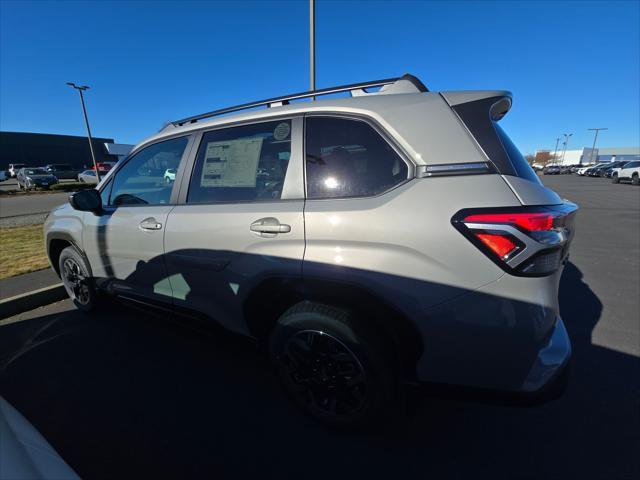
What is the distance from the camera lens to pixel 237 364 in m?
2.71

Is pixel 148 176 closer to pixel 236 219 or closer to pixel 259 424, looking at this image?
pixel 236 219

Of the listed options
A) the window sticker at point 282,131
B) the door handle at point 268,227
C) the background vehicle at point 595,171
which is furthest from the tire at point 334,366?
the background vehicle at point 595,171

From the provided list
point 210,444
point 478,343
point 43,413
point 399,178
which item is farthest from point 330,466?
point 43,413

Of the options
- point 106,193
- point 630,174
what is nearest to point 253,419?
point 106,193

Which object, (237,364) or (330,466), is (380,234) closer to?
(330,466)

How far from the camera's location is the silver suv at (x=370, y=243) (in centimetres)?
146

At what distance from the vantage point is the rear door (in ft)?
6.25

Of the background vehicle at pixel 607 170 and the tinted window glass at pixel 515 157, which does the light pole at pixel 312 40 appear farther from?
the background vehicle at pixel 607 170

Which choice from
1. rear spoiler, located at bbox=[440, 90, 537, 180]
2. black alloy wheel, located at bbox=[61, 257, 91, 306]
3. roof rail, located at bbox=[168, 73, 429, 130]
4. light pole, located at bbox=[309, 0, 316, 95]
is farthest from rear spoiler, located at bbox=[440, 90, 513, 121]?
light pole, located at bbox=[309, 0, 316, 95]

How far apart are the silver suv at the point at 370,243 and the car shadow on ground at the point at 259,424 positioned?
264 mm

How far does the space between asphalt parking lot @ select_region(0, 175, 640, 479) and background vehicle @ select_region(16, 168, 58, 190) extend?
Answer: 28.7m

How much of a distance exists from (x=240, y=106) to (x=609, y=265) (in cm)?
607

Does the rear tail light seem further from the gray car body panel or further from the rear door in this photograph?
the rear door

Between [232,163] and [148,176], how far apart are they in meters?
1.07
